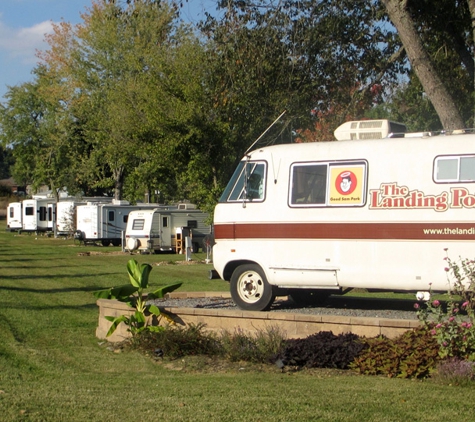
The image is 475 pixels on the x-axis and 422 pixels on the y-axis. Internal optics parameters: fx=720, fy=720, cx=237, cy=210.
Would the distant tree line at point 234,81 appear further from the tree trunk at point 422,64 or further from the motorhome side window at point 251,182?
the motorhome side window at point 251,182

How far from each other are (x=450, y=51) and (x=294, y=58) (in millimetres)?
4825

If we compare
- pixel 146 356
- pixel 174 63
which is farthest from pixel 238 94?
pixel 174 63

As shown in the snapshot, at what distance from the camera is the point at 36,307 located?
15336 mm

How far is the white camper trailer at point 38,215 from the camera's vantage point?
54875 mm

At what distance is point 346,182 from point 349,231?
0.75 metres

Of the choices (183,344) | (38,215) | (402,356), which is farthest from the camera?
(38,215)

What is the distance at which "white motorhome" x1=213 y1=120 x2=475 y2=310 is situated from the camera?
1012 cm

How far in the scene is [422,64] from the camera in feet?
46.9

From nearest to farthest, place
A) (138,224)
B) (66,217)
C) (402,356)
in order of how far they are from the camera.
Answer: (402,356)
(138,224)
(66,217)

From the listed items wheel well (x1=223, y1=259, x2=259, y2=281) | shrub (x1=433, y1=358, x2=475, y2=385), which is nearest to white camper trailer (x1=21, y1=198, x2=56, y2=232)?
wheel well (x1=223, y1=259, x2=259, y2=281)

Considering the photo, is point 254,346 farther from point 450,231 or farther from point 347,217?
point 450,231

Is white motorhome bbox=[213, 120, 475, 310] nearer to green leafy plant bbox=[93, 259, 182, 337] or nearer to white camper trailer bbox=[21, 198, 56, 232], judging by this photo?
green leafy plant bbox=[93, 259, 182, 337]

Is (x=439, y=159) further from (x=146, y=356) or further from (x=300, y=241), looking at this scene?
(x=146, y=356)

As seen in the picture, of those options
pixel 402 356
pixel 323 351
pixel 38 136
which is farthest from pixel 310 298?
pixel 38 136
